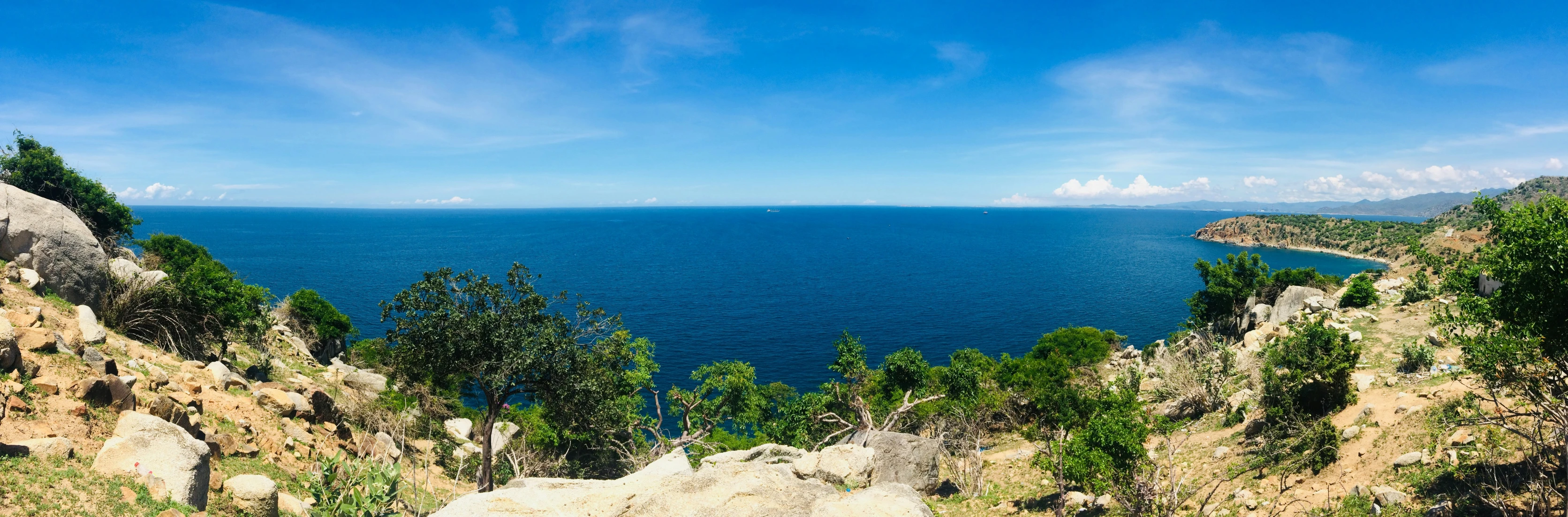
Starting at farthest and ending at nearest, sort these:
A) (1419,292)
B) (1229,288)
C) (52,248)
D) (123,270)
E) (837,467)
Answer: (1229,288) < (1419,292) < (123,270) < (52,248) < (837,467)

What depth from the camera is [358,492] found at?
43.8 feet

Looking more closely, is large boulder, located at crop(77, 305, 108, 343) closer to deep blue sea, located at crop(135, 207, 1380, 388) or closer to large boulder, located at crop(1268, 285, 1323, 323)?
deep blue sea, located at crop(135, 207, 1380, 388)

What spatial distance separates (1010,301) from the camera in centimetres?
10706

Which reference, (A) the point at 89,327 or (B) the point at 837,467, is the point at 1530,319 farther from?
(A) the point at 89,327

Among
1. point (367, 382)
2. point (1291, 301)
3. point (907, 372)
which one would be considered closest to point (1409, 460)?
point (907, 372)

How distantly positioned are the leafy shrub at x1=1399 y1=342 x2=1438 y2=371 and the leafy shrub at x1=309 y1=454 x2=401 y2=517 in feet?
123

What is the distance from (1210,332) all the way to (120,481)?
7593 centimetres

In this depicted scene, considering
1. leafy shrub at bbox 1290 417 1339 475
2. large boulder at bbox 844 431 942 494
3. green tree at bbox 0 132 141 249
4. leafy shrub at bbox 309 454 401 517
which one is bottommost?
large boulder at bbox 844 431 942 494

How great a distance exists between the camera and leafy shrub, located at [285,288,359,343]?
55219 millimetres

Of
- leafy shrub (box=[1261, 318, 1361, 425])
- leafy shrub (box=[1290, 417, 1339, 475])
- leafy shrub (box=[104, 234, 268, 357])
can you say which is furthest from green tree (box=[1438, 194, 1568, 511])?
leafy shrub (box=[104, 234, 268, 357])

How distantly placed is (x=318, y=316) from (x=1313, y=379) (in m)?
70.2

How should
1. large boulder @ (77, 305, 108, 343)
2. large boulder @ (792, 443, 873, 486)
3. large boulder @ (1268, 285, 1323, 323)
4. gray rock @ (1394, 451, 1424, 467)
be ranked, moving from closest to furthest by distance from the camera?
1. gray rock @ (1394, 451, 1424, 467)
2. large boulder @ (792, 443, 873, 486)
3. large boulder @ (77, 305, 108, 343)
4. large boulder @ (1268, 285, 1323, 323)

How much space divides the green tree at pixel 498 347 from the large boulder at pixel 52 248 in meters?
15.3

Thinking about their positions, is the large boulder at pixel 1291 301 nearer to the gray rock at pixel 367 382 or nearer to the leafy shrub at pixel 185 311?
the gray rock at pixel 367 382
